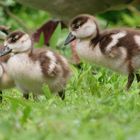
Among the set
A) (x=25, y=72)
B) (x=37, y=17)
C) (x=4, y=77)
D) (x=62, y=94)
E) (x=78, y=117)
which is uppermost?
(x=78, y=117)

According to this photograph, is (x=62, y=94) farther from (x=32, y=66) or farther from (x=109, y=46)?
(x=109, y=46)

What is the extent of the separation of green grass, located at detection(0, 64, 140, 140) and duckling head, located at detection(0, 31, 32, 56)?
1.24 feet

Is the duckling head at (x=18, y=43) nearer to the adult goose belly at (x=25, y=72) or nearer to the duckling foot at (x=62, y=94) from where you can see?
the adult goose belly at (x=25, y=72)

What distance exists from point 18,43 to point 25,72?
0.83ft

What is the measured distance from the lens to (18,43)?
16.4ft

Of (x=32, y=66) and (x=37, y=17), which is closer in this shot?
(x=32, y=66)

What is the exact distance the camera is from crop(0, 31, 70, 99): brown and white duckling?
4841 millimetres

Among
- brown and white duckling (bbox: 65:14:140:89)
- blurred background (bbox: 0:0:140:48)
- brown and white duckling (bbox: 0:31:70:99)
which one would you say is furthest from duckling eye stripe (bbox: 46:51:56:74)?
blurred background (bbox: 0:0:140:48)

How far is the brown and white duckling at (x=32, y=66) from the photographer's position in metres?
4.84

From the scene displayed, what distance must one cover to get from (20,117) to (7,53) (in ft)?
3.74

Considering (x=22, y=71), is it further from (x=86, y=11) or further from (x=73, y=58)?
(x=86, y=11)

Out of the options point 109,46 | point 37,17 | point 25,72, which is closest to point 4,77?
point 25,72

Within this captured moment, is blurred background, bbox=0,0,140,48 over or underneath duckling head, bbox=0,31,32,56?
underneath

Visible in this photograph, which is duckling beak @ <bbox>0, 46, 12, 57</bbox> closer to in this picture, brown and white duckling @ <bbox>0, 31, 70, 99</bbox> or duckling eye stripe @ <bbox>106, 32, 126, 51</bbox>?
brown and white duckling @ <bbox>0, 31, 70, 99</bbox>
